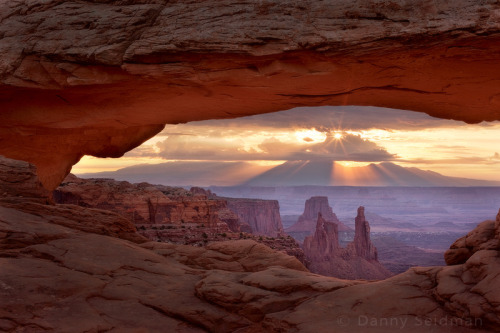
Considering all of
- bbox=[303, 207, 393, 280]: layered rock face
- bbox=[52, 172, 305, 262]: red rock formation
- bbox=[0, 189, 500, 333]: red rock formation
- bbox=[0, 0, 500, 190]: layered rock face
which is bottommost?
bbox=[303, 207, 393, 280]: layered rock face

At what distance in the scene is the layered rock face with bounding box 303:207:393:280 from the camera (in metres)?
92.4

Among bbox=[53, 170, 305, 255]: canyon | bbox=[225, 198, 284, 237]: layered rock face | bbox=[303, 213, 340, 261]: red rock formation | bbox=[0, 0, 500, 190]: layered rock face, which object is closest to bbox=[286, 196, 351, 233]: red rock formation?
bbox=[225, 198, 284, 237]: layered rock face

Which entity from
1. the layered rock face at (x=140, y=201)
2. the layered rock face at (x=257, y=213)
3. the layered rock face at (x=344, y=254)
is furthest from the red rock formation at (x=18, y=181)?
the layered rock face at (x=257, y=213)

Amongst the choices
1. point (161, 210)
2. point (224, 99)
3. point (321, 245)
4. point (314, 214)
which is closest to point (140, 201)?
point (161, 210)

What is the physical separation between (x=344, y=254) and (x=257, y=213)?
4262 centimetres

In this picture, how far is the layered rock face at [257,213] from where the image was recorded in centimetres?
13362

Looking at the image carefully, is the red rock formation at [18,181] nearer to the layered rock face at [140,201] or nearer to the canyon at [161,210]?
the canyon at [161,210]

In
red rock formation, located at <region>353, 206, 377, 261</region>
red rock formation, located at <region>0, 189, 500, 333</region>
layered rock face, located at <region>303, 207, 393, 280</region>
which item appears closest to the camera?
red rock formation, located at <region>0, 189, 500, 333</region>

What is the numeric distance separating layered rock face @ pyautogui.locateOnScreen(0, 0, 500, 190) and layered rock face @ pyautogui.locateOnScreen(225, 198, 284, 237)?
118 metres

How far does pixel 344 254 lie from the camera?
97625 millimetres

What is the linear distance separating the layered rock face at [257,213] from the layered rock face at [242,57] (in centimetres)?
11836

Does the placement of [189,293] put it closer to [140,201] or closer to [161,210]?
[140,201]

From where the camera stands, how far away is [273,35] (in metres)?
11.0

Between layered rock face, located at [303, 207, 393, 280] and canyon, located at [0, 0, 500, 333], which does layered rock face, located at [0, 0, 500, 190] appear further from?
layered rock face, located at [303, 207, 393, 280]
